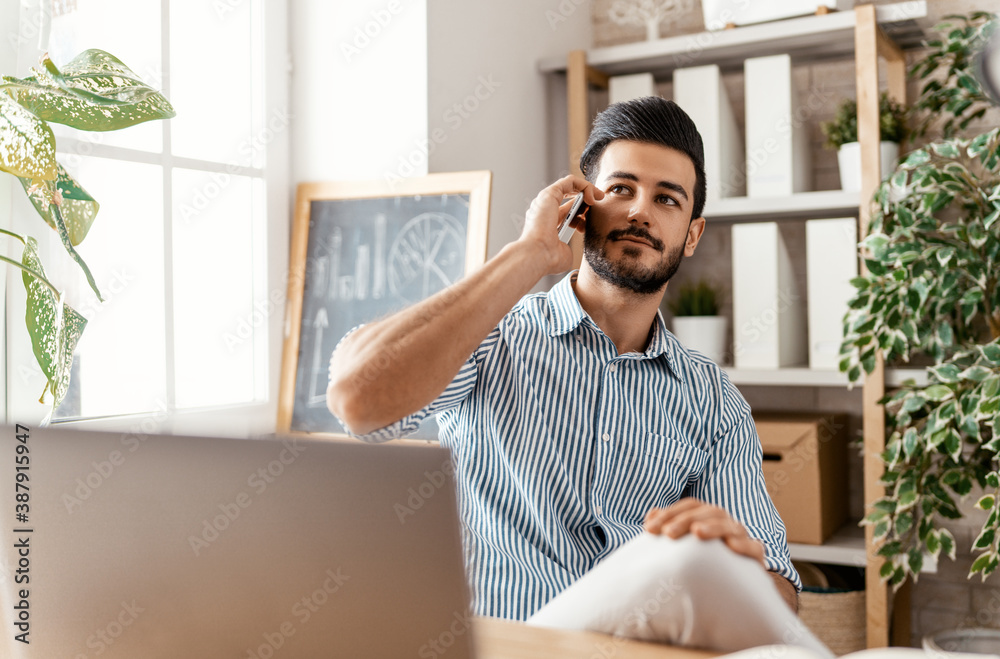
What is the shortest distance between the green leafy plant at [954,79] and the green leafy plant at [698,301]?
621 mm

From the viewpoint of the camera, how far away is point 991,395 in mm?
1674

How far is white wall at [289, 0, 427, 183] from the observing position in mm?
1962

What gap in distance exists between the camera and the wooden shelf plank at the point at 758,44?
2.02 m

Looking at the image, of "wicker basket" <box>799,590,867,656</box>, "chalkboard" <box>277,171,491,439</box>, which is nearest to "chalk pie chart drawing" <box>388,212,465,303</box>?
"chalkboard" <box>277,171,491,439</box>

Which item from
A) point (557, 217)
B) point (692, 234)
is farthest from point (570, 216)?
point (692, 234)

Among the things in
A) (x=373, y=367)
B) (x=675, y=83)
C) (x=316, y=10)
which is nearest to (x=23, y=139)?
(x=373, y=367)

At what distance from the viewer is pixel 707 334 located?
2.20 meters

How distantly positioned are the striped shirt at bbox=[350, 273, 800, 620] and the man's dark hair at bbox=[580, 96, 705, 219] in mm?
255

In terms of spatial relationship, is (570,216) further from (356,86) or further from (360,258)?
(356,86)

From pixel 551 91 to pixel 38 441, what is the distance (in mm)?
2068

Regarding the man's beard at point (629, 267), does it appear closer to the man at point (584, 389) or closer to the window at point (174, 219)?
the man at point (584, 389)

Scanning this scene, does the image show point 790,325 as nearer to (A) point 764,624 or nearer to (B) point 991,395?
(B) point 991,395

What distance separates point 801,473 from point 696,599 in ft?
4.67

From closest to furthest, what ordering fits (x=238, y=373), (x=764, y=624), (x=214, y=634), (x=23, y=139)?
(x=214, y=634), (x=764, y=624), (x=23, y=139), (x=238, y=373)
